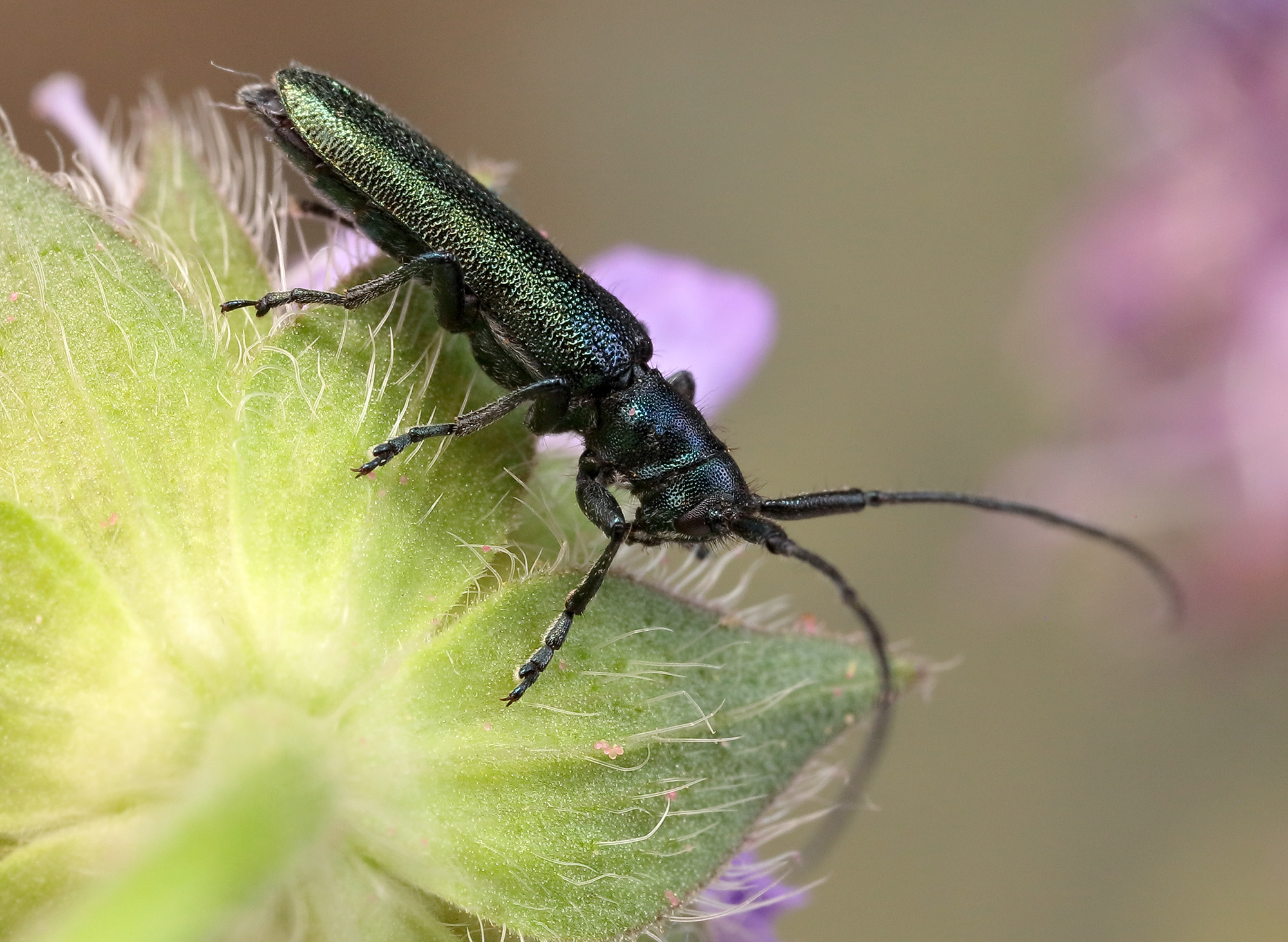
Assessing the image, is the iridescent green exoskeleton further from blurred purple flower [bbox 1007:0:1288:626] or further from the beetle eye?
blurred purple flower [bbox 1007:0:1288:626]

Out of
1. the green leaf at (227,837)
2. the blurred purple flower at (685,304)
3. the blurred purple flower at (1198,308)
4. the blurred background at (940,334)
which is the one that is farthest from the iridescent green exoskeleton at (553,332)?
the blurred background at (940,334)

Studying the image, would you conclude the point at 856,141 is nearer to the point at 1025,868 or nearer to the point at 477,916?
the point at 1025,868

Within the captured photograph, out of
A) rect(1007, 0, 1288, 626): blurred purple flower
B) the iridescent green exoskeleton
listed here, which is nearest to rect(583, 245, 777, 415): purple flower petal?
the iridescent green exoskeleton

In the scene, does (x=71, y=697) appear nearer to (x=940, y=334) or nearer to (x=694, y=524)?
(x=694, y=524)

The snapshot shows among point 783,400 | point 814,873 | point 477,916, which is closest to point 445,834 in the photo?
point 477,916

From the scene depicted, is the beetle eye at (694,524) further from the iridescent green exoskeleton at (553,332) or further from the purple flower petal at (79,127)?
the purple flower petal at (79,127)
